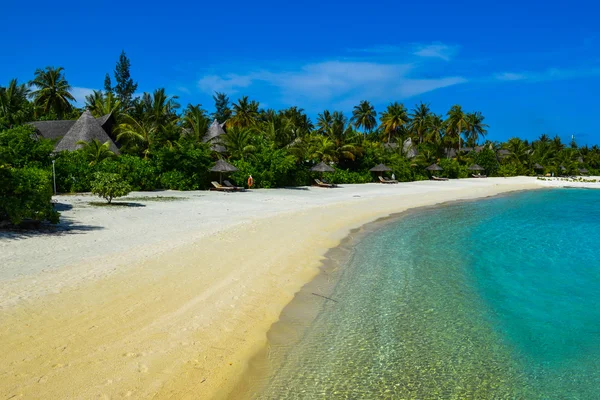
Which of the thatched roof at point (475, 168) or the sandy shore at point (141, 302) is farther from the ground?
the thatched roof at point (475, 168)

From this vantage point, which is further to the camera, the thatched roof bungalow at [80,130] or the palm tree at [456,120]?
the palm tree at [456,120]

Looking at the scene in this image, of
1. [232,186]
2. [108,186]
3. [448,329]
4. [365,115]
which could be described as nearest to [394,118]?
[365,115]

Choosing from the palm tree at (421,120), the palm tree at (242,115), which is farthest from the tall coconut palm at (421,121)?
the palm tree at (242,115)

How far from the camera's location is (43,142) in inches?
742

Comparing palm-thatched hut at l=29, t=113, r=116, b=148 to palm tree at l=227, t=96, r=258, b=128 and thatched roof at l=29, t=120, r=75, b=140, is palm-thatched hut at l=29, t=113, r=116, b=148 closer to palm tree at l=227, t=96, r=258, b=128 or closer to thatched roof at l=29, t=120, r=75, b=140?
thatched roof at l=29, t=120, r=75, b=140

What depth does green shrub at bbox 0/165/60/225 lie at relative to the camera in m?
10.4

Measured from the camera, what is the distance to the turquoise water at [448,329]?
195 inches

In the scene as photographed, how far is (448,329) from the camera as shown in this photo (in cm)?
664

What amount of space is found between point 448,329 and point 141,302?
15.5 ft

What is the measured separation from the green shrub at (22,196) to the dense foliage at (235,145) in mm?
209

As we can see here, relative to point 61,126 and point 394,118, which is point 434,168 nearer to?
point 394,118

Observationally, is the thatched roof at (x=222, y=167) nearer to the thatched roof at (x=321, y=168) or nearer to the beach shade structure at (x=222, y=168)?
the beach shade structure at (x=222, y=168)

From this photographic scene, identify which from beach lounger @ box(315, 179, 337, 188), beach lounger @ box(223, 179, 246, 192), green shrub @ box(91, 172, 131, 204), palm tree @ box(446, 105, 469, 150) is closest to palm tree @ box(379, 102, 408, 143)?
palm tree @ box(446, 105, 469, 150)

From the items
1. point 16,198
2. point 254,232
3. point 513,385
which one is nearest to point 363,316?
point 513,385
